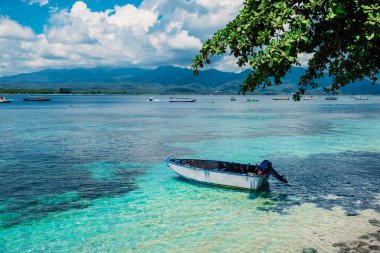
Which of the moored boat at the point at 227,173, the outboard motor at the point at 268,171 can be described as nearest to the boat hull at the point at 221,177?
the moored boat at the point at 227,173

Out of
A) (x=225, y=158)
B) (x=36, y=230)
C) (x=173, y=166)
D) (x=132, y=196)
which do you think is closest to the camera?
(x=36, y=230)

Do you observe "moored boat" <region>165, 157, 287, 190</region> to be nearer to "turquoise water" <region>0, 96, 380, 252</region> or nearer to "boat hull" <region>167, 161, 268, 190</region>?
"boat hull" <region>167, 161, 268, 190</region>

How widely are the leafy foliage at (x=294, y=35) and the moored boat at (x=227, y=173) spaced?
27.5 feet

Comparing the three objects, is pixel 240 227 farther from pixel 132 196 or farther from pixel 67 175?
pixel 67 175

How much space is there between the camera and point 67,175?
97.6 ft

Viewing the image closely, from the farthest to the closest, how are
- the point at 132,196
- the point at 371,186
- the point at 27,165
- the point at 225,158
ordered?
the point at 225,158 < the point at 27,165 < the point at 371,186 < the point at 132,196

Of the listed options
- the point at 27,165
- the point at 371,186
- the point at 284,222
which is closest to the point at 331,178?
the point at 371,186

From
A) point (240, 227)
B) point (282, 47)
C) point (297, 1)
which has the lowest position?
point (240, 227)

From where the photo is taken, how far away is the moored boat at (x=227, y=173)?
24.4 m

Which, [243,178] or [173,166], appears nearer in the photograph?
[243,178]

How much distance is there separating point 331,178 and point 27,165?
93.4ft

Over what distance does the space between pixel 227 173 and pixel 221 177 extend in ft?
2.35

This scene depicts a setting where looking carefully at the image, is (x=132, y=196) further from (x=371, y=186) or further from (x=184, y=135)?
(x=184, y=135)

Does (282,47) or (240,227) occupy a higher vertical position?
(282,47)
